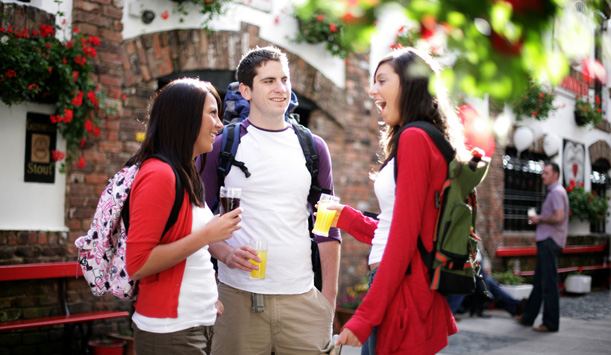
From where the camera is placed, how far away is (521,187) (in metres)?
12.1

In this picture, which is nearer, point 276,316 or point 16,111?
point 276,316

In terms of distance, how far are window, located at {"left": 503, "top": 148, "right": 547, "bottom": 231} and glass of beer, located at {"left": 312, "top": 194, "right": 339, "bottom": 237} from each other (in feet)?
30.8

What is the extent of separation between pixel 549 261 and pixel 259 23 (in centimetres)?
425

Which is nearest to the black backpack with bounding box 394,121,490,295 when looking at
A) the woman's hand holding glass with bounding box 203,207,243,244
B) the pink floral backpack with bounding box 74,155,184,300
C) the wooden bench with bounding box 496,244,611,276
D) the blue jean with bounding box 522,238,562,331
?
the woman's hand holding glass with bounding box 203,207,243,244

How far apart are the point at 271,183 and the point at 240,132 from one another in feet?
1.00

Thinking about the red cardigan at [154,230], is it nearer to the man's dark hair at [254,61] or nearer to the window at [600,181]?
the man's dark hair at [254,61]

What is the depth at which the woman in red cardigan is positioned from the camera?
2189 mm

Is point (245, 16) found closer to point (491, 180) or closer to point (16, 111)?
point (16, 111)

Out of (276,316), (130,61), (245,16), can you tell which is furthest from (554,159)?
(276,316)

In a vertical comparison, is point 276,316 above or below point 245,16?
below

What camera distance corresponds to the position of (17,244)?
5.12 m

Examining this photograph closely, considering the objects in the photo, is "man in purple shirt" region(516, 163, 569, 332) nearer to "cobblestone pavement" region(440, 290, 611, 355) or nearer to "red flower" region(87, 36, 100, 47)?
"cobblestone pavement" region(440, 290, 611, 355)

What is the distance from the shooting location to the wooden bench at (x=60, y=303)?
16.0 feet

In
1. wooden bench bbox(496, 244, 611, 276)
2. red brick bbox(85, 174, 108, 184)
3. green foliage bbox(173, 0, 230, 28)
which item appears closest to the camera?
red brick bbox(85, 174, 108, 184)
